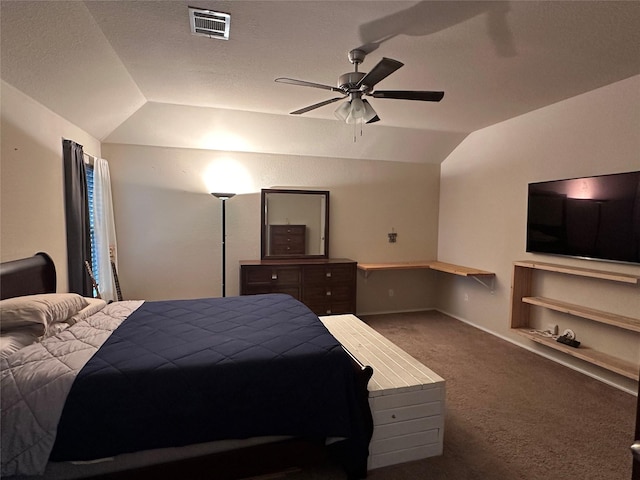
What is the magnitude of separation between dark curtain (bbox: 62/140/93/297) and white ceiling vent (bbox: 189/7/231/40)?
1736 mm

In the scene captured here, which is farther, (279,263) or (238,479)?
(279,263)

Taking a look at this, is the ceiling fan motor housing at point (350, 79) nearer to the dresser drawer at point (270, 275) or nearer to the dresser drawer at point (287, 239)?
the dresser drawer at point (270, 275)

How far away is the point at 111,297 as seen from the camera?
3830 mm

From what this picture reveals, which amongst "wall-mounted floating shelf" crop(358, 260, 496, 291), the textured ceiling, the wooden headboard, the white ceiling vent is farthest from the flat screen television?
the wooden headboard

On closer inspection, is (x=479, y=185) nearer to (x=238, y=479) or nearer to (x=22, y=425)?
(x=238, y=479)

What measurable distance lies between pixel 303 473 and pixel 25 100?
3103 mm

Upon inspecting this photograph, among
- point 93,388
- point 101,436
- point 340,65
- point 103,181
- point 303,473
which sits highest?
point 340,65

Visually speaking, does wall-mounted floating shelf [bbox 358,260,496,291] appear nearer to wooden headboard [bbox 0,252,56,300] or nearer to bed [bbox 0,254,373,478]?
bed [bbox 0,254,373,478]

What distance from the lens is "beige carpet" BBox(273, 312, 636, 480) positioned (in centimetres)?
195

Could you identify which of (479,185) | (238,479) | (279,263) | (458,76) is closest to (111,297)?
(279,263)

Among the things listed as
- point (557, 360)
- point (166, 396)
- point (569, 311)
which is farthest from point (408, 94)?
point (557, 360)

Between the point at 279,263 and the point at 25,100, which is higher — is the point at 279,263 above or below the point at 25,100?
below

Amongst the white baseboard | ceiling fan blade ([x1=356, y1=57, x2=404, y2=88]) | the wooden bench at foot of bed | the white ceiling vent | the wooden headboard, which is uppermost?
the white ceiling vent

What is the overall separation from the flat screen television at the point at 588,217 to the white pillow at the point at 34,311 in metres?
4.28
